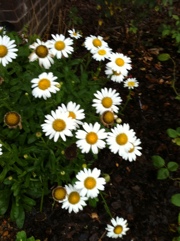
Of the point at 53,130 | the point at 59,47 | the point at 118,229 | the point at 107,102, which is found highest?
the point at 59,47

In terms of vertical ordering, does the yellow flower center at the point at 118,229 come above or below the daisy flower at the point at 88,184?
below

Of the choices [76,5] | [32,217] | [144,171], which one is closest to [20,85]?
[32,217]

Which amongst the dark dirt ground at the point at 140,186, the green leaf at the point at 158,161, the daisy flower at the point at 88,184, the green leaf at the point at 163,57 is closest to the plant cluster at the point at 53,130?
the daisy flower at the point at 88,184

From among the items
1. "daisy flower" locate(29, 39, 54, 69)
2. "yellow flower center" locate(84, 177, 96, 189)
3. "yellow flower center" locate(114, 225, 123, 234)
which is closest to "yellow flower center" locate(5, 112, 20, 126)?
"daisy flower" locate(29, 39, 54, 69)

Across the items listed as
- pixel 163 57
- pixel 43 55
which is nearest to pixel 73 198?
pixel 43 55

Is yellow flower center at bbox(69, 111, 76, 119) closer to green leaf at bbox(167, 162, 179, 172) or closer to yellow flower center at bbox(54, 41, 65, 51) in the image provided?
yellow flower center at bbox(54, 41, 65, 51)

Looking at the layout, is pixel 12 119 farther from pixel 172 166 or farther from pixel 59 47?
pixel 172 166

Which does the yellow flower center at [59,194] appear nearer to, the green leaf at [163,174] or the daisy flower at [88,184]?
the daisy flower at [88,184]
